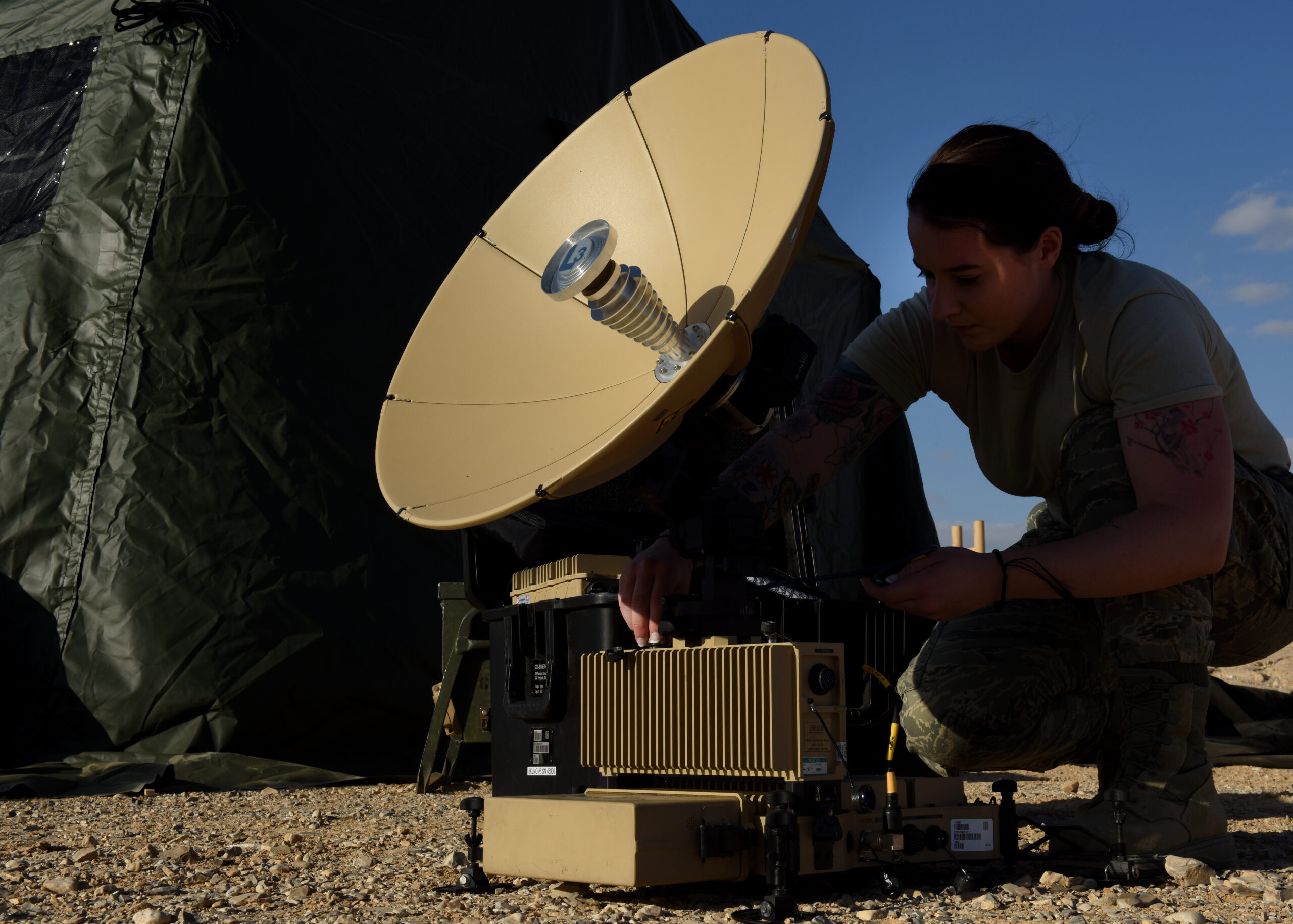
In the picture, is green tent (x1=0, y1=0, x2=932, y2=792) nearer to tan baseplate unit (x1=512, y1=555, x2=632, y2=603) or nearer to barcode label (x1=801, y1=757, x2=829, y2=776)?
tan baseplate unit (x1=512, y1=555, x2=632, y2=603)

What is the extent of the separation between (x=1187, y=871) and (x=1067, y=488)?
0.62 meters

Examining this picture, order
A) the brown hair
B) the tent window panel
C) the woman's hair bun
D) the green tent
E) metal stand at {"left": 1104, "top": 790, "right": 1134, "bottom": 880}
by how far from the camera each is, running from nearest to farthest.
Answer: metal stand at {"left": 1104, "top": 790, "right": 1134, "bottom": 880}
the brown hair
the woman's hair bun
the green tent
the tent window panel

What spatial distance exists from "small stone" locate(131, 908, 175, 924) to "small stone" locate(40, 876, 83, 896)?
30cm

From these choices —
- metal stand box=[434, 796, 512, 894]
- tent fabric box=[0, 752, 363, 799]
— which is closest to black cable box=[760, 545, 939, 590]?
metal stand box=[434, 796, 512, 894]

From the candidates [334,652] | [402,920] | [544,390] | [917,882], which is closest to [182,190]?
[334,652]

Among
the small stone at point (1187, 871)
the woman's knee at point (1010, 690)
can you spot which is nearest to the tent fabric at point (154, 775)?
the woman's knee at point (1010, 690)

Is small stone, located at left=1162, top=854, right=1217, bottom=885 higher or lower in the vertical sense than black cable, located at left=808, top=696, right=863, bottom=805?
lower

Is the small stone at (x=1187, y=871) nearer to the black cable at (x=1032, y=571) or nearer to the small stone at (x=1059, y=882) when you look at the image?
the small stone at (x=1059, y=882)

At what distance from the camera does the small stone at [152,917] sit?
1.41 metres

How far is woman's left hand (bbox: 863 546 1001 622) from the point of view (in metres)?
1.54

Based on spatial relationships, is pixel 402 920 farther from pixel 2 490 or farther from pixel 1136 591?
pixel 2 490

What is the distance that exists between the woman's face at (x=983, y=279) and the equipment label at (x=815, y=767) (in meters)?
0.82

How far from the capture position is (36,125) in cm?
414

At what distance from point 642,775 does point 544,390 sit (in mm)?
691
